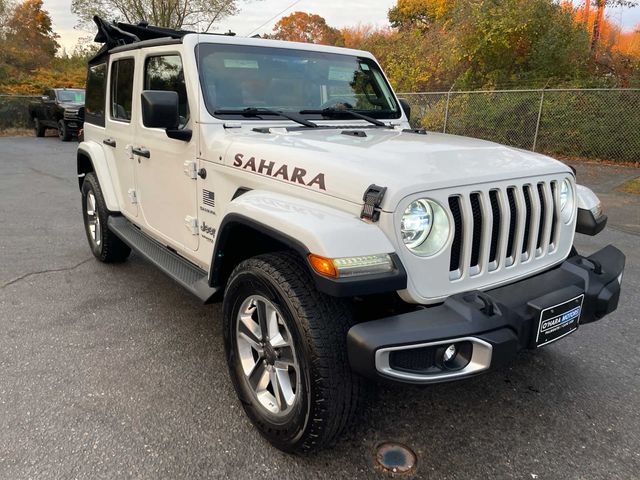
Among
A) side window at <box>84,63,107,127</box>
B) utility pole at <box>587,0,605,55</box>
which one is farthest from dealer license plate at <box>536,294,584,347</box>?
utility pole at <box>587,0,605,55</box>

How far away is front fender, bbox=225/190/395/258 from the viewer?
193 cm

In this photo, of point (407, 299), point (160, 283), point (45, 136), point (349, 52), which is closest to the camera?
point (407, 299)

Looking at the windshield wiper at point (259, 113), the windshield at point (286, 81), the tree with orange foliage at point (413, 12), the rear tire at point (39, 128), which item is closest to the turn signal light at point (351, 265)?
the windshield wiper at point (259, 113)

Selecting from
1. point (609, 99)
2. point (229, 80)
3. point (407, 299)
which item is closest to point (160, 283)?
point (229, 80)

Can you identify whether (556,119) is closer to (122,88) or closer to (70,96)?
(122,88)

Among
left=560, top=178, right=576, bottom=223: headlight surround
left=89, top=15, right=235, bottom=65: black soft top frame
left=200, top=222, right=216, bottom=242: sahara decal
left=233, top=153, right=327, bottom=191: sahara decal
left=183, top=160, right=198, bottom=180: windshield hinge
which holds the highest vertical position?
left=89, top=15, right=235, bottom=65: black soft top frame

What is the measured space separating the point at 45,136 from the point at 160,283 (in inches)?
740

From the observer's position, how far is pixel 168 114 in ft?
9.16

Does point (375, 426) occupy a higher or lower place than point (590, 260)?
lower

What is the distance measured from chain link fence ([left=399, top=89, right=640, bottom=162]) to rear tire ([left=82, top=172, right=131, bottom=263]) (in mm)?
7706

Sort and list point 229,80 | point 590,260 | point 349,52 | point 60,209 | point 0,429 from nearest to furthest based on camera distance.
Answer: point 0,429 < point 590,260 < point 229,80 < point 349,52 < point 60,209

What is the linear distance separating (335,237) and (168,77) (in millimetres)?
2113

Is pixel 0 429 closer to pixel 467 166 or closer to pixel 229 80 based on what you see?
pixel 229 80

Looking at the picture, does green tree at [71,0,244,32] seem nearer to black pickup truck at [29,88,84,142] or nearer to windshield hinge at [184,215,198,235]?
black pickup truck at [29,88,84,142]
